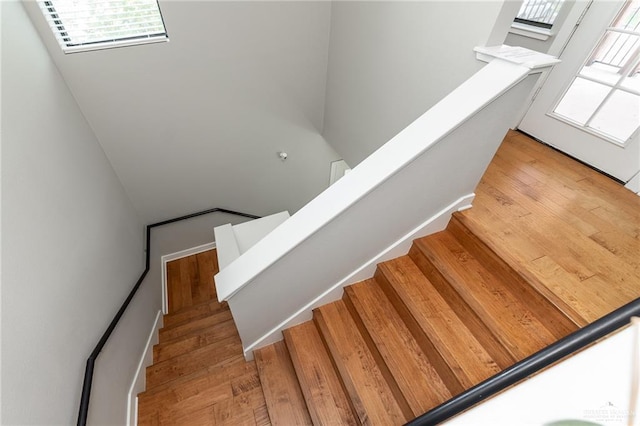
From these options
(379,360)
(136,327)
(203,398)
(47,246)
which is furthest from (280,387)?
(47,246)

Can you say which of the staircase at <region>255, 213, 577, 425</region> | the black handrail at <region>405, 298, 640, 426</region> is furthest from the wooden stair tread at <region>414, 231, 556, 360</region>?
the black handrail at <region>405, 298, 640, 426</region>

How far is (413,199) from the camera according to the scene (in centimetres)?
147

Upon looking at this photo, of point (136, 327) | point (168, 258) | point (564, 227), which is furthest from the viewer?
point (168, 258)

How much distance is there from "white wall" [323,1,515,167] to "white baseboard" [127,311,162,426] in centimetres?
260

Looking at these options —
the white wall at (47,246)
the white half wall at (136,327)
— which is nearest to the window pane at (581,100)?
the white wall at (47,246)

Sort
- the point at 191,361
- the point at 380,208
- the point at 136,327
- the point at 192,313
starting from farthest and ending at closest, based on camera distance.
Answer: the point at 192,313
the point at 136,327
the point at 191,361
the point at 380,208

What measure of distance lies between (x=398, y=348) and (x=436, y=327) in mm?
237

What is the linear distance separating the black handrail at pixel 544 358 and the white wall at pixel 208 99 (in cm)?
289

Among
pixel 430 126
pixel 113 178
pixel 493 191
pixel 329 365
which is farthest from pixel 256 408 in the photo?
pixel 113 178

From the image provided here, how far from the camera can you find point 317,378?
5.55ft

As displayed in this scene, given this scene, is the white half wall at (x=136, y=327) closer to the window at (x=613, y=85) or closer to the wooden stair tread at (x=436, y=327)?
the wooden stair tread at (x=436, y=327)

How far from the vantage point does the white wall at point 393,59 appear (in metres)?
1.45

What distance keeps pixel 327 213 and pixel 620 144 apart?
2.17 m

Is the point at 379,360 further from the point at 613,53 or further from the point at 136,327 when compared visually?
the point at 613,53
